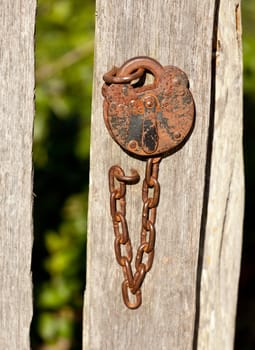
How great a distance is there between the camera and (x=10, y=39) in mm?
1985

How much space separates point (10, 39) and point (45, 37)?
2575 mm

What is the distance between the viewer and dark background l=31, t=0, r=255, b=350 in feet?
13.2

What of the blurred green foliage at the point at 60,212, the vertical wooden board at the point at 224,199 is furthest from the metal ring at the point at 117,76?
the blurred green foliage at the point at 60,212

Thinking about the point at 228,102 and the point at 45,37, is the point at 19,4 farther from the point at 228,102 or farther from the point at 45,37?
the point at 45,37

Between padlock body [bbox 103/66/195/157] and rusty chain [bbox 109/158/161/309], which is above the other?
padlock body [bbox 103/66/195/157]

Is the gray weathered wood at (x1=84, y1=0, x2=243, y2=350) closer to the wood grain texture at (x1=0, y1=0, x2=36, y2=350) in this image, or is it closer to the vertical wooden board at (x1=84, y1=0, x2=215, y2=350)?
the vertical wooden board at (x1=84, y1=0, x2=215, y2=350)

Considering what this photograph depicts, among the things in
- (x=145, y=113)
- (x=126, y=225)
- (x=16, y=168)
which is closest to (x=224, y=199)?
(x=126, y=225)

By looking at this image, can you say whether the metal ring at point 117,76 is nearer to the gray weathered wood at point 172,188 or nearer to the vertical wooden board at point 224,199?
the gray weathered wood at point 172,188

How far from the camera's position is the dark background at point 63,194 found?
13.2 feet

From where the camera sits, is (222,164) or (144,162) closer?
(144,162)

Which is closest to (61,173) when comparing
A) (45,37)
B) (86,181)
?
(86,181)

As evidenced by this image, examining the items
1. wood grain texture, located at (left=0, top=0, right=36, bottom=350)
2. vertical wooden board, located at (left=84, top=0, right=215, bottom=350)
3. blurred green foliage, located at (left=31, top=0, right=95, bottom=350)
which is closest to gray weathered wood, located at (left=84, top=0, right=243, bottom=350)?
vertical wooden board, located at (left=84, top=0, right=215, bottom=350)

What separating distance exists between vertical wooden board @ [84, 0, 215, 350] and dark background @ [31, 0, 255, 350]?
72.2 inches

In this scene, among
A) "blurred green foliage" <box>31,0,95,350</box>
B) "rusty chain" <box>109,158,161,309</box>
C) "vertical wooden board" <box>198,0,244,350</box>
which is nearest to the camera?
"rusty chain" <box>109,158,161,309</box>
